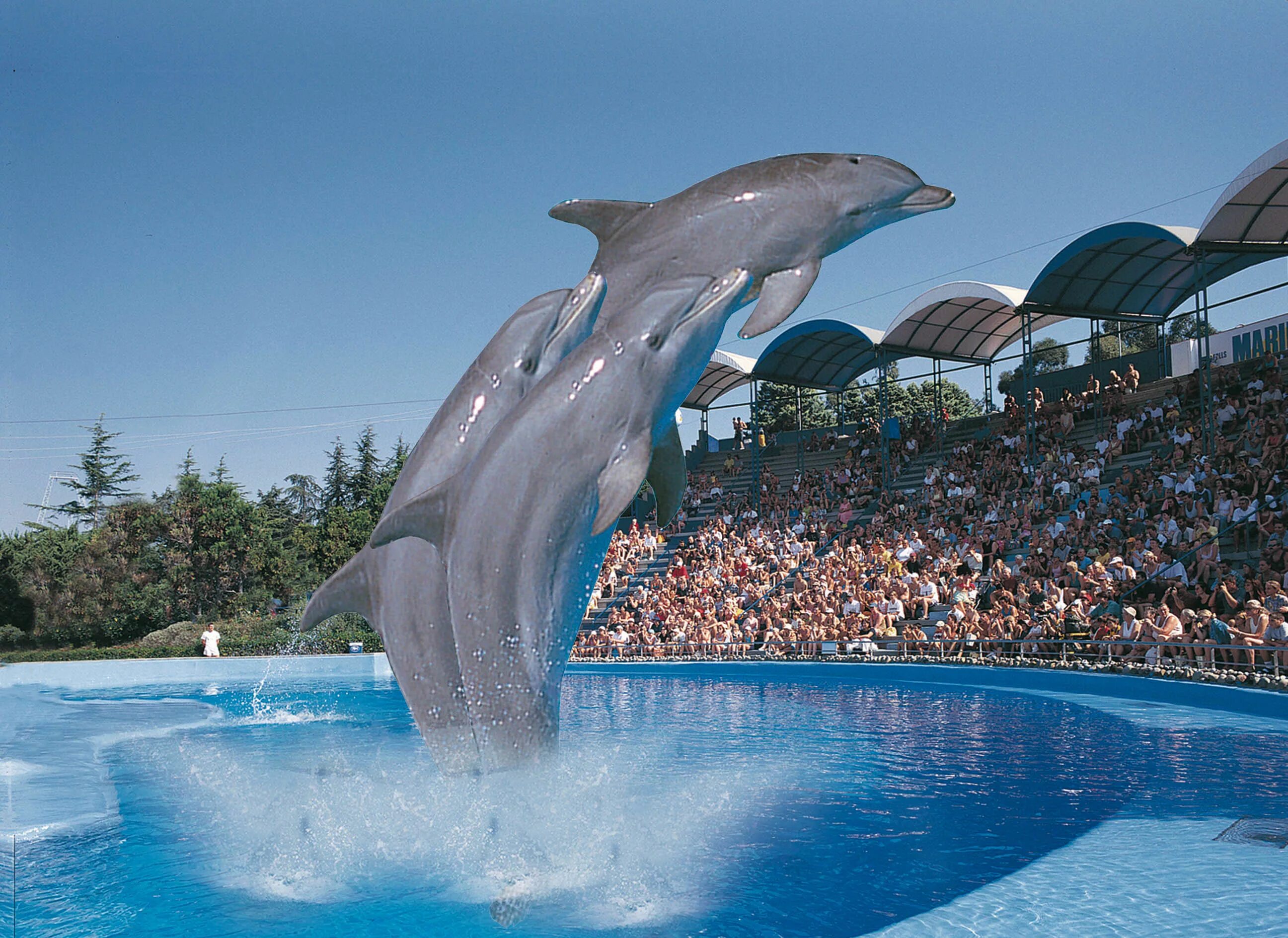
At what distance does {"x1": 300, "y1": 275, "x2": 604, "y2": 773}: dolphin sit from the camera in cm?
515

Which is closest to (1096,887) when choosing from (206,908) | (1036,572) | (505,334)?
(505,334)

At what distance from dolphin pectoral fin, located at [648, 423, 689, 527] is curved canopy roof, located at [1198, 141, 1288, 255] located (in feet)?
40.7

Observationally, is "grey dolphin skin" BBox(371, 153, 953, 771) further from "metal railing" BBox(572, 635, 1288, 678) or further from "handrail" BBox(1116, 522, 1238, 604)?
"handrail" BBox(1116, 522, 1238, 604)

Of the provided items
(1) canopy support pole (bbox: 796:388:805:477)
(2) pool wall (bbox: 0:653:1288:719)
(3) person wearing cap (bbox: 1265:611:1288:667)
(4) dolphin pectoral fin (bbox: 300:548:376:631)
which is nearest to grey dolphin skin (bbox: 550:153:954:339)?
(4) dolphin pectoral fin (bbox: 300:548:376:631)

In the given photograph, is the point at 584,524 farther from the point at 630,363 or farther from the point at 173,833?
the point at 173,833

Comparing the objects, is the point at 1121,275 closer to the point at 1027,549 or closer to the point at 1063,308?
the point at 1063,308

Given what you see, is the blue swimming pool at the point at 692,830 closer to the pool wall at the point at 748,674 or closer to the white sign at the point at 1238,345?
the pool wall at the point at 748,674

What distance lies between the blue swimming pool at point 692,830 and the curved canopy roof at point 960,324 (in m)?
12.0

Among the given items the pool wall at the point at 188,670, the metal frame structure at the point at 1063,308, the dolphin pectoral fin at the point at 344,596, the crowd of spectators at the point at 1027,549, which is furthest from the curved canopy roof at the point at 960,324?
the dolphin pectoral fin at the point at 344,596

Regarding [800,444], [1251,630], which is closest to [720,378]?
[800,444]

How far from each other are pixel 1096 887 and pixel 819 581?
13889mm

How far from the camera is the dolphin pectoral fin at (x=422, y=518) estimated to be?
4875 mm

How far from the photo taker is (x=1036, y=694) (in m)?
12.9

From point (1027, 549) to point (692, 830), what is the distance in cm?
1206
